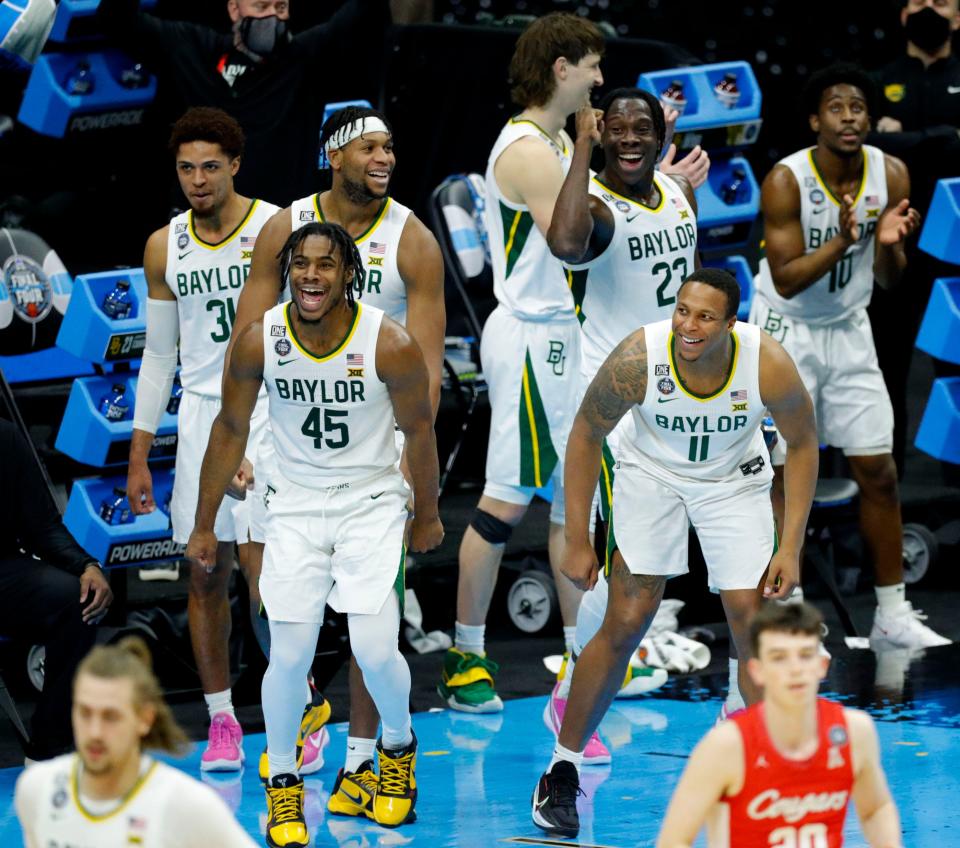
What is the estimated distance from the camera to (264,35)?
827 centimetres

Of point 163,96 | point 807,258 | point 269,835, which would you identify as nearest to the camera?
point 269,835

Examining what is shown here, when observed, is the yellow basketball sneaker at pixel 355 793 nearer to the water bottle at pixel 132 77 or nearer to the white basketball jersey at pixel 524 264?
the white basketball jersey at pixel 524 264

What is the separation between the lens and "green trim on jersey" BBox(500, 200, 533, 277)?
6926 millimetres

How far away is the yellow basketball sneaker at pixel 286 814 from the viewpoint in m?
5.48

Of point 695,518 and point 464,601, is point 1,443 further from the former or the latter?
point 695,518

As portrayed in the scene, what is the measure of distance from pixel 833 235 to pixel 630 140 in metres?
1.58

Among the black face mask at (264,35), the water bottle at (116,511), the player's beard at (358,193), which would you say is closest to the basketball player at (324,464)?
the player's beard at (358,193)

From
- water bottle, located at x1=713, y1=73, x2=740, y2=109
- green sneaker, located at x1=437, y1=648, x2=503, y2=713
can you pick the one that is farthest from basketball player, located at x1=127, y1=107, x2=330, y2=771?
water bottle, located at x1=713, y1=73, x2=740, y2=109

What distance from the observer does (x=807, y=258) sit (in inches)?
295

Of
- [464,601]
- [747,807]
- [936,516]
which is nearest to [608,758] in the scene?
[464,601]

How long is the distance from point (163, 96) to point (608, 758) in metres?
3.72

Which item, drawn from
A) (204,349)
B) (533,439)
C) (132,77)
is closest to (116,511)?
(204,349)

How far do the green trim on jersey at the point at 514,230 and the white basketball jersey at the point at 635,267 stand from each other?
442mm

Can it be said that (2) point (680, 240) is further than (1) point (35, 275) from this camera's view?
No
